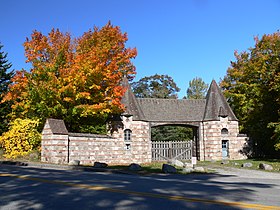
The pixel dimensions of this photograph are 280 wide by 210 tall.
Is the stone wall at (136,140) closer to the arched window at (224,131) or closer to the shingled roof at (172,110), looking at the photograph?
the shingled roof at (172,110)

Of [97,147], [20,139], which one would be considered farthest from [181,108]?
[20,139]

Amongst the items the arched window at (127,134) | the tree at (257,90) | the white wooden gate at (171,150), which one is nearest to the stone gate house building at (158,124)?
the arched window at (127,134)

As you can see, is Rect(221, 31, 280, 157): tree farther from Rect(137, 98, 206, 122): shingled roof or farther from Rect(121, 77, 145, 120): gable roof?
Rect(121, 77, 145, 120): gable roof

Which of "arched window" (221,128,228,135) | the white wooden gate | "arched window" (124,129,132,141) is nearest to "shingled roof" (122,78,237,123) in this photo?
"arched window" (221,128,228,135)

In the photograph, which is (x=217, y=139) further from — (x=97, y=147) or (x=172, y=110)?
(x=97, y=147)

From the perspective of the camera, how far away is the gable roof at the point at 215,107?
2872 cm

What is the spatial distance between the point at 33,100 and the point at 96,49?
6.35m

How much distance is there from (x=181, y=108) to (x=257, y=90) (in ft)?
25.1

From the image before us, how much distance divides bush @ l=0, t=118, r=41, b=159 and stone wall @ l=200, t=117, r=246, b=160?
14.4m

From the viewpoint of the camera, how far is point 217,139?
28.4m

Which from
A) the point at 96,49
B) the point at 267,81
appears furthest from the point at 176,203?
the point at 267,81

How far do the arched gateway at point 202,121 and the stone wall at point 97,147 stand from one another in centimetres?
15

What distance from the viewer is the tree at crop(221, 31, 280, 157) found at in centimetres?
2769

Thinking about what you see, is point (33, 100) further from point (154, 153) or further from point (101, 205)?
point (101, 205)
